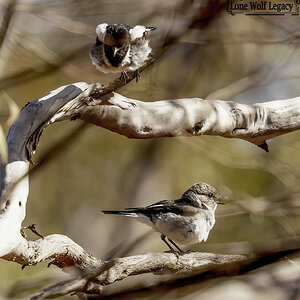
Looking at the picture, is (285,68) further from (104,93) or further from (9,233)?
(9,233)

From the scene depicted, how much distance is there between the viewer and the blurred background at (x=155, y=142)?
4137 mm

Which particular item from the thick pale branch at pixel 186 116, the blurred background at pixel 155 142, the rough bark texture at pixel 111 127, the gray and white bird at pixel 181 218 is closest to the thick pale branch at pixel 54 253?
the rough bark texture at pixel 111 127

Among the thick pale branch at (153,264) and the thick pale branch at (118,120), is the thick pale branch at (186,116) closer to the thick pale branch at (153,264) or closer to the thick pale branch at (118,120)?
the thick pale branch at (118,120)

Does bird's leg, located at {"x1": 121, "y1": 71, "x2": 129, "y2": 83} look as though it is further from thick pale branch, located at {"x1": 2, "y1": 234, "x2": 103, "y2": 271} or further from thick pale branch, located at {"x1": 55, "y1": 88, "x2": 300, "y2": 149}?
thick pale branch, located at {"x1": 2, "y1": 234, "x2": 103, "y2": 271}

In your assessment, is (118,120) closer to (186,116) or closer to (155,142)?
(186,116)

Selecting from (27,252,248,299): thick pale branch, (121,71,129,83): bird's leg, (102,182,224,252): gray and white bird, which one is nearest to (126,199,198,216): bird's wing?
(102,182,224,252): gray and white bird

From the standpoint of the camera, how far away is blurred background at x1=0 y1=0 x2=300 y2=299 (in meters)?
4.14

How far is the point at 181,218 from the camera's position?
280 centimetres

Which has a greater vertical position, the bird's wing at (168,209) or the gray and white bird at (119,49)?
the gray and white bird at (119,49)

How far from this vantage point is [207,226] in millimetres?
2834

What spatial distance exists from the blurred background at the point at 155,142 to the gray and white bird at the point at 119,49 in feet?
3.21

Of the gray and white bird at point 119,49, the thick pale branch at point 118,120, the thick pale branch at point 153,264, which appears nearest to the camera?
the thick pale branch at point 118,120

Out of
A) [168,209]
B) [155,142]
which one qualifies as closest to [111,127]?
[168,209]

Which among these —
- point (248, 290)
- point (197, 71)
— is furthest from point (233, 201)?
point (197, 71)
